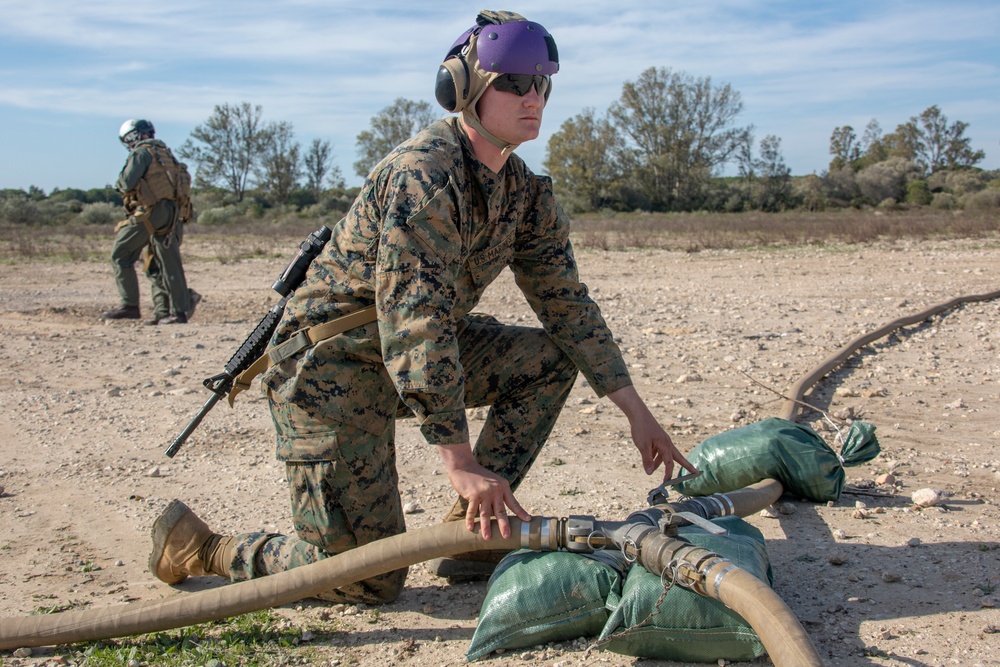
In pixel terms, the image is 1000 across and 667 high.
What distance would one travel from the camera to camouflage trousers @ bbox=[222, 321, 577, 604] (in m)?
2.88

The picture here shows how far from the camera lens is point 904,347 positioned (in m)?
6.36

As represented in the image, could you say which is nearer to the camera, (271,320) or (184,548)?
(184,548)

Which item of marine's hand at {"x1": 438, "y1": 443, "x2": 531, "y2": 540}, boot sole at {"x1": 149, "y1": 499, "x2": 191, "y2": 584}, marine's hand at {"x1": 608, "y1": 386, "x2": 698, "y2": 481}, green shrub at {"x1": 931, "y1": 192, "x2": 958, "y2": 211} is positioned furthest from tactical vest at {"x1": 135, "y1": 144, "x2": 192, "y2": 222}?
green shrub at {"x1": 931, "y1": 192, "x2": 958, "y2": 211}

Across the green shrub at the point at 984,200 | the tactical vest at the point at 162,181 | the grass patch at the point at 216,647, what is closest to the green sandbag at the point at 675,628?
the grass patch at the point at 216,647

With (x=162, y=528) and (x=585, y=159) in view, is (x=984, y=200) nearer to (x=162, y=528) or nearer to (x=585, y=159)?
(x=585, y=159)

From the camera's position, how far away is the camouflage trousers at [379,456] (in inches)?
113

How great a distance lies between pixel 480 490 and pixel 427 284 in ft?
1.87

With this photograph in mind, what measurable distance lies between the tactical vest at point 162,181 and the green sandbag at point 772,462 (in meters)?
6.60

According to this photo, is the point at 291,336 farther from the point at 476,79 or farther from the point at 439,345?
the point at 476,79

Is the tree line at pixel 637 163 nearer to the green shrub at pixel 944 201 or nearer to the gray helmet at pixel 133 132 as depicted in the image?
the green shrub at pixel 944 201

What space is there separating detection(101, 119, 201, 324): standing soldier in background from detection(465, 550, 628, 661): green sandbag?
21.9ft

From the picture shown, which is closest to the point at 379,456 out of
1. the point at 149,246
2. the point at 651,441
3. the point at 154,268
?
the point at 651,441

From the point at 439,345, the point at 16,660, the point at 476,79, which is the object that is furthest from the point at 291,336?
the point at 16,660

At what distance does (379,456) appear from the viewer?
2.94 meters
